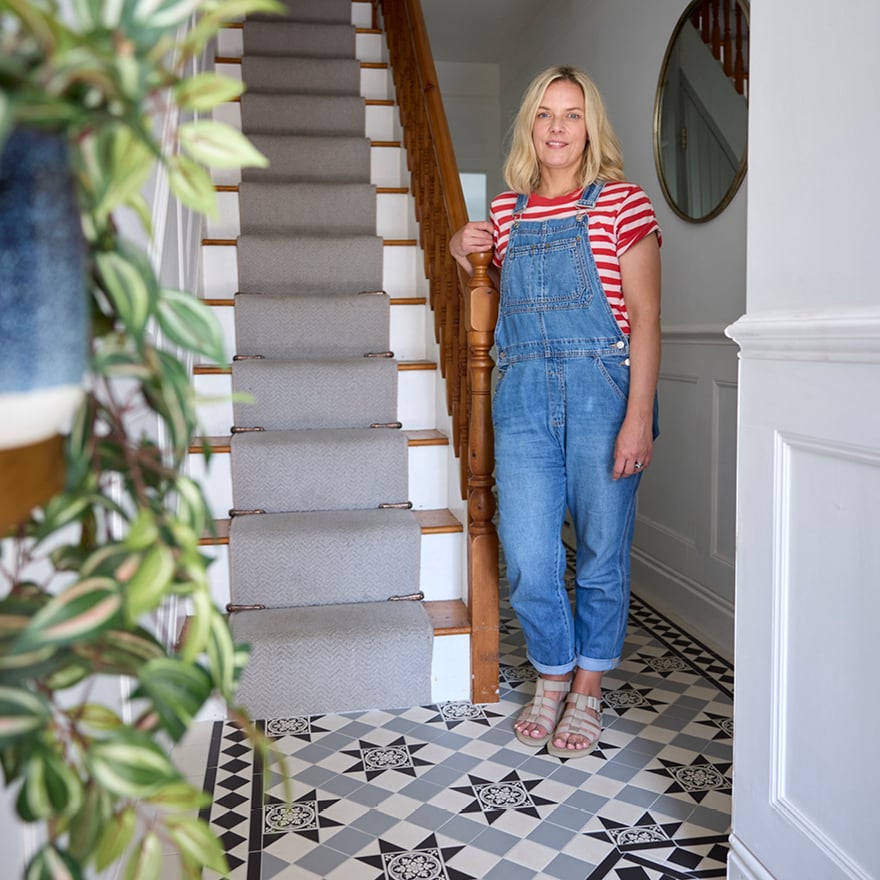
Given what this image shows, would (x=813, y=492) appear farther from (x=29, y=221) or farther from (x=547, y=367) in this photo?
(x=29, y=221)

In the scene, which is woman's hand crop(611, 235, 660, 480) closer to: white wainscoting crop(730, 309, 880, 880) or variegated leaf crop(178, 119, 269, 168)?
white wainscoting crop(730, 309, 880, 880)

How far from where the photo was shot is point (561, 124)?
2111mm

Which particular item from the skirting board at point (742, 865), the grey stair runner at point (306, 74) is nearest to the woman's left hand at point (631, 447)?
the skirting board at point (742, 865)

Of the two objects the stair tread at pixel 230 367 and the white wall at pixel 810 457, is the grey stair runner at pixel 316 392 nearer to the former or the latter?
the stair tread at pixel 230 367

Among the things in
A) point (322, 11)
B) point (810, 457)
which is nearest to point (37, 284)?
point (810, 457)

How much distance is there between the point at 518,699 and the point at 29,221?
7.49ft

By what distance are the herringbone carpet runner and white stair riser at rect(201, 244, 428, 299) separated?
1.7 inches

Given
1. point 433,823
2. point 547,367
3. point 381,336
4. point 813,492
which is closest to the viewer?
point 813,492

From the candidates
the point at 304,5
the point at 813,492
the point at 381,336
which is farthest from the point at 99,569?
the point at 304,5

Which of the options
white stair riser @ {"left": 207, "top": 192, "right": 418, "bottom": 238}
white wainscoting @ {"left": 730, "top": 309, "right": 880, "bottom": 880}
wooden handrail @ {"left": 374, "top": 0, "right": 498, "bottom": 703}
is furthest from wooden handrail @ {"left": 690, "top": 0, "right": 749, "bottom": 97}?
white wainscoting @ {"left": 730, "top": 309, "right": 880, "bottom": 880}

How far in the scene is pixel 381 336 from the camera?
129 inches

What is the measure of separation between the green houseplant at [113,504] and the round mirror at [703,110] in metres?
2.61

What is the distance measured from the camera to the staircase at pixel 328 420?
2424mm

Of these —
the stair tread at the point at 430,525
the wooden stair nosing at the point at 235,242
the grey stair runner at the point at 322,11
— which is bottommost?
the stair tread at the point at 430,525
